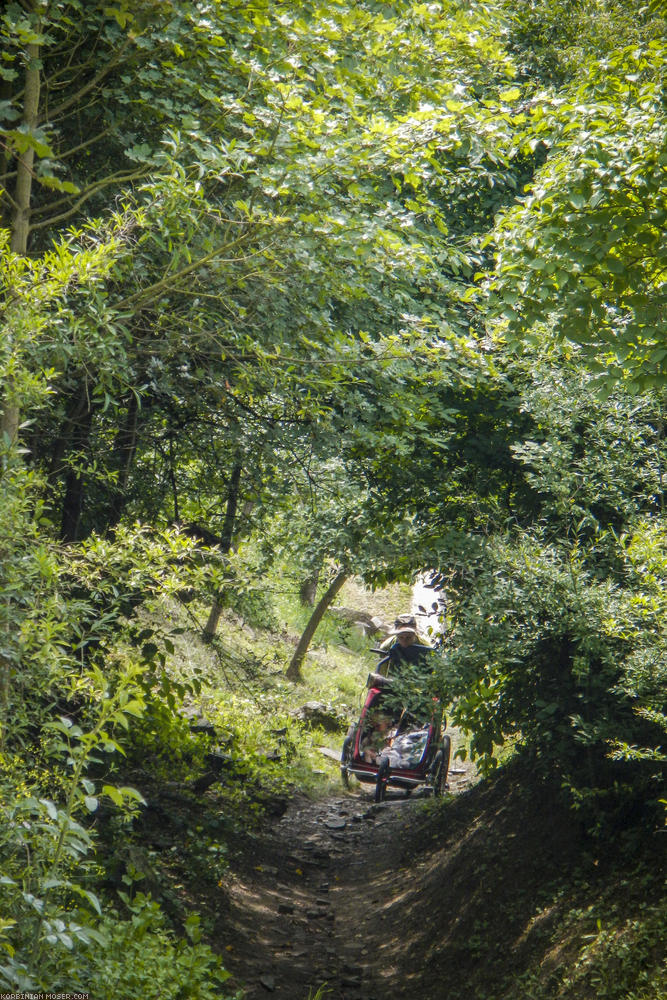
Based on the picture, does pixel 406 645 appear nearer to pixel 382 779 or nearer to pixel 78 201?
pixel 382 779

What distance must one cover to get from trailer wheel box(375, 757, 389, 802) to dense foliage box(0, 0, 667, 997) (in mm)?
2958

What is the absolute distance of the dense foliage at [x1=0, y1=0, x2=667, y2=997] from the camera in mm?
4098

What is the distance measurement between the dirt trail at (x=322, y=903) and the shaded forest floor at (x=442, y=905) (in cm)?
2

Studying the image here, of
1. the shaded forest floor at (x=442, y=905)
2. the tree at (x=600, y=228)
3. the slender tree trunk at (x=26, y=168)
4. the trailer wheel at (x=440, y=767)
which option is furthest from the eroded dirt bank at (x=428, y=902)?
the slender tree trunk at (x=26, y=168)

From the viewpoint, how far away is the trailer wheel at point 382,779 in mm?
10742

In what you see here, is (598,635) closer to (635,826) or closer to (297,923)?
(635,826)

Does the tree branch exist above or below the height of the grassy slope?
above

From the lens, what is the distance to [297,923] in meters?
7.48

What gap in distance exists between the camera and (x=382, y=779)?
10852 mm

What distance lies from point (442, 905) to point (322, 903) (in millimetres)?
1476

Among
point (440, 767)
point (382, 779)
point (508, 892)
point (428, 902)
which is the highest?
point (440, 767)

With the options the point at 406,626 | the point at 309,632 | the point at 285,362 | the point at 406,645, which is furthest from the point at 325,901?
the point at 309,632

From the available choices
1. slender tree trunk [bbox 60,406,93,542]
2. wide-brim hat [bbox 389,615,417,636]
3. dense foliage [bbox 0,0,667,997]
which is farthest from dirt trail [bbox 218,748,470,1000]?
slender tree trunk [bbox 60,406,93,542]

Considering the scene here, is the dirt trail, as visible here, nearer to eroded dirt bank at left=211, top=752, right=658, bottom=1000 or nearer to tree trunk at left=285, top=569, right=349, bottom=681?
eroded dirt bank at left=211, top=752, right=658, bottom=1000
